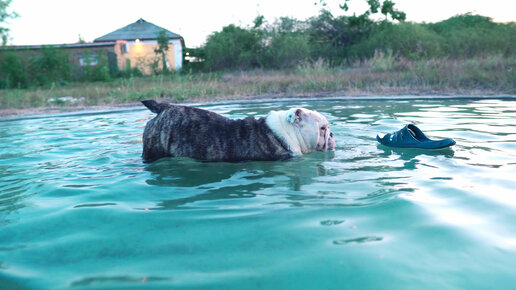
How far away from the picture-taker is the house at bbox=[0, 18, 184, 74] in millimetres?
33469

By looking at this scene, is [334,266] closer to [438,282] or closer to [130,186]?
[438,282]

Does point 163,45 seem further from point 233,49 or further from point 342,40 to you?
point 342,40

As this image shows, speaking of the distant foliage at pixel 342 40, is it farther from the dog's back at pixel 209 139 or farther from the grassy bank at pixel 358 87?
the dog's back at pixel 209 139

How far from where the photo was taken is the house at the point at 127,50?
110 ft

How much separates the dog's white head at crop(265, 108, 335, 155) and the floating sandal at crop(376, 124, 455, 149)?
1090 mm

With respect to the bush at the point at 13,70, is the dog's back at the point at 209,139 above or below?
below

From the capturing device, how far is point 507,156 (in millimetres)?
5055

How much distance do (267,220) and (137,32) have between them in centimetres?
4232

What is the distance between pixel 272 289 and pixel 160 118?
3535 millimetres

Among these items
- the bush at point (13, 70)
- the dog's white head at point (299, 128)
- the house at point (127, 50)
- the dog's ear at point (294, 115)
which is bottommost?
the dog's white head at point (299, 128)

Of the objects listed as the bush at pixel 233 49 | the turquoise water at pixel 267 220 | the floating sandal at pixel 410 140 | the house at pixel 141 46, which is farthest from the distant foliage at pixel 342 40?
the turquoise water at pixel 267 220

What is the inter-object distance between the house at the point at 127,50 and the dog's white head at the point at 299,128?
31.1 m

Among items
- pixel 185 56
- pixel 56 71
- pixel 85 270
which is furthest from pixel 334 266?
pixel 185 56

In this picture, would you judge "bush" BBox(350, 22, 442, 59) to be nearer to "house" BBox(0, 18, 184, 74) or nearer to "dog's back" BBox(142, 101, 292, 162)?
"house" BBox(0, 18, 184, 74)
